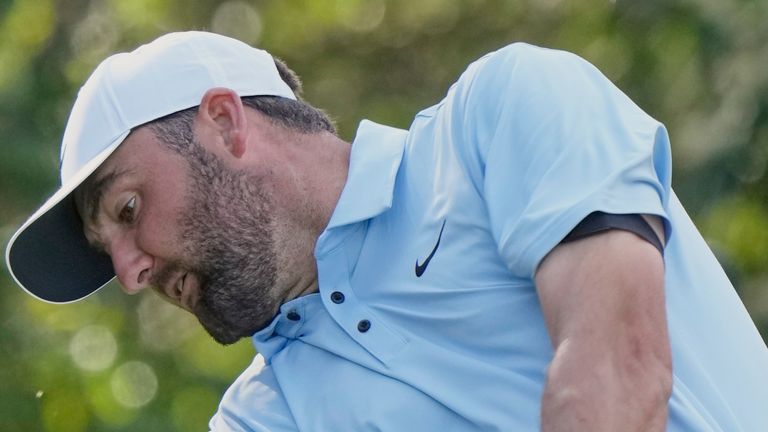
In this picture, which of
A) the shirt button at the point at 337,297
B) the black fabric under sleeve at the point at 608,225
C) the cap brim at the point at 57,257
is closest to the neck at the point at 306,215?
the shirt button at the point at 337,297

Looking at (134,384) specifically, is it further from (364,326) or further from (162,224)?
(364,326)

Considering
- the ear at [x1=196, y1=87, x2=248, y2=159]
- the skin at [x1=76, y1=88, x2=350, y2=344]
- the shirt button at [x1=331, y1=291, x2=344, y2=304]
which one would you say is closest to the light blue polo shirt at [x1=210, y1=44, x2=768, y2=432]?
the shirt button at [x1=331, y1=291, x2=344, y2=304]

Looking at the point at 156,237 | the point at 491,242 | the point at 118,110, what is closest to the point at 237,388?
the point at 156,237

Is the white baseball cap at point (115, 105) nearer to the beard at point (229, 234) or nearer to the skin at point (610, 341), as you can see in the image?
the beard at point (229, 234)

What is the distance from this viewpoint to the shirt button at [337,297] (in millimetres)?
2348

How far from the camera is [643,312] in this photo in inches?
73.2

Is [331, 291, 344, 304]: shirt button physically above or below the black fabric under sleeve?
below

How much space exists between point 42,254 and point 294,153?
1.78ft

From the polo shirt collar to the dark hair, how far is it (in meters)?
0.13

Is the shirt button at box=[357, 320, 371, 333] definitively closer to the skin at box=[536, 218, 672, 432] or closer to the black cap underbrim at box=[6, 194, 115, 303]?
the skin at box=[536, 218, 672, 432]

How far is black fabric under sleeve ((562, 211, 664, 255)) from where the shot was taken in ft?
6.23

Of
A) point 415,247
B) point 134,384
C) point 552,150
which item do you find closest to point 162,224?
point 415,247

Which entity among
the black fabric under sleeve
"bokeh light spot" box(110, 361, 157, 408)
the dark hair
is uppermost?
the black fabric under sleeve

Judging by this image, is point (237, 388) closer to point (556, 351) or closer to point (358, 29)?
point (556, 351)
